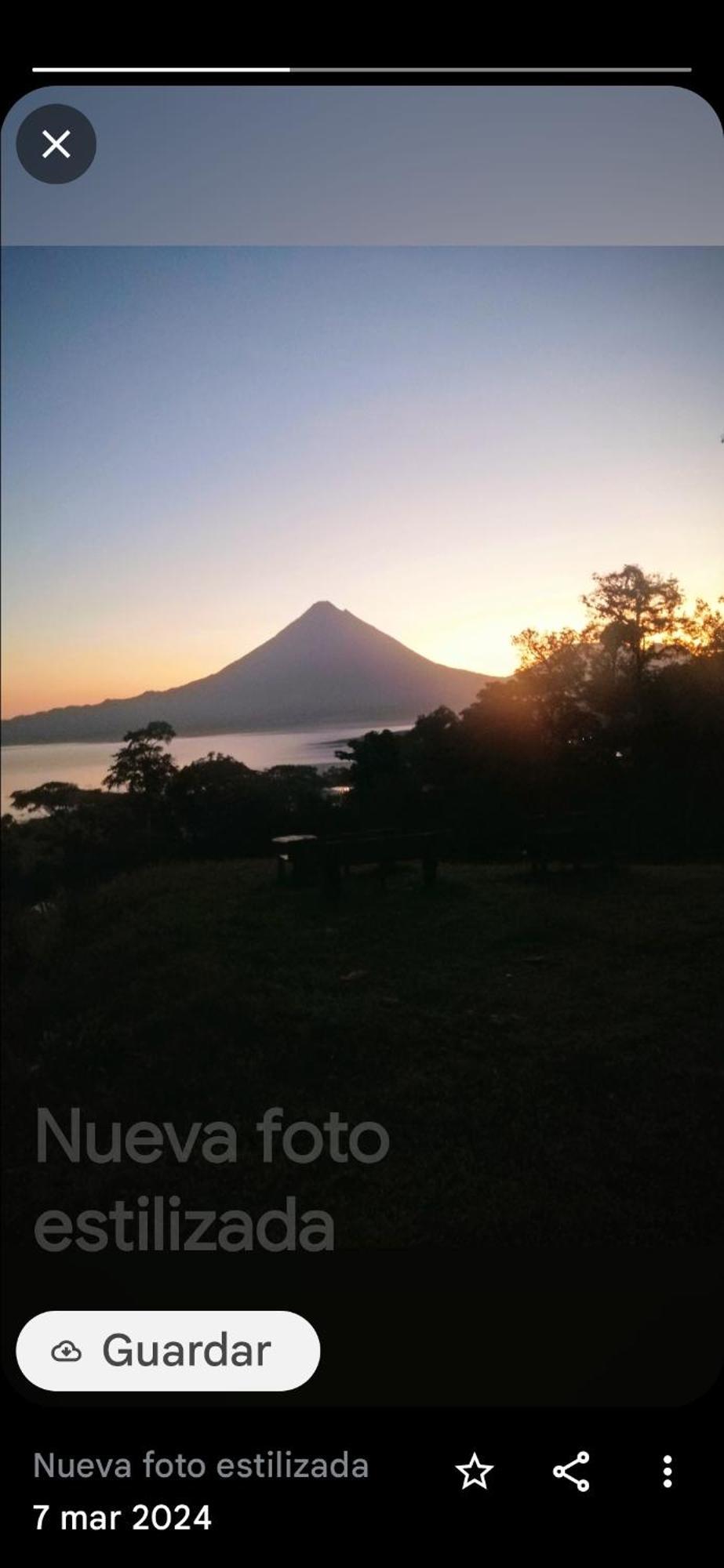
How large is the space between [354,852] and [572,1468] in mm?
2513

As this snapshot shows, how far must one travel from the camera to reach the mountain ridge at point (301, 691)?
3066 millimetres

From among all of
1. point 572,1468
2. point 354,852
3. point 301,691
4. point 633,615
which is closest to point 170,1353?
point 572,1468

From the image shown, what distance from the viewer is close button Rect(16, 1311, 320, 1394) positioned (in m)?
2.02

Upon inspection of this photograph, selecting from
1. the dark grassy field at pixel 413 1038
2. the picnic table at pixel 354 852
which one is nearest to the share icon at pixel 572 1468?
the dark grassy field at pixel 413 1038

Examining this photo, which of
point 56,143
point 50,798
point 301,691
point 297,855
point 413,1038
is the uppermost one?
point 56,143

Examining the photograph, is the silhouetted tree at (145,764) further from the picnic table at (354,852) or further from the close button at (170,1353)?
the close button at (170,1353)

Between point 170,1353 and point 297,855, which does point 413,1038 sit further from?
point 170,1353

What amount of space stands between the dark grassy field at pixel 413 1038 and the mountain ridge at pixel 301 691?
1.02 metres

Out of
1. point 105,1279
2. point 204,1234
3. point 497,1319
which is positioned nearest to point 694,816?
point 497,1319

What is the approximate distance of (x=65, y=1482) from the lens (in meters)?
1.98

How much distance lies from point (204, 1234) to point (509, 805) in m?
2.26

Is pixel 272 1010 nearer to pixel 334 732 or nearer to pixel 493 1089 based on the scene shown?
pixel 493 1089

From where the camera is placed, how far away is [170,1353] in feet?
6.65

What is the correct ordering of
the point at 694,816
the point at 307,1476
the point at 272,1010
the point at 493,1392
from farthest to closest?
the point at 272,1010 < the point at 694,816 < the point at 493,1392 < the point at 307,1476
